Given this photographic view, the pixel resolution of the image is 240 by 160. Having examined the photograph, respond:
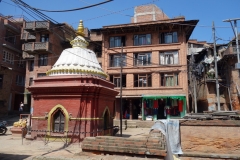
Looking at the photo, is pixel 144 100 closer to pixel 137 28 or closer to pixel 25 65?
pixel 137 28

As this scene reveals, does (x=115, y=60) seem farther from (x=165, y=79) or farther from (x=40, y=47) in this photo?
(x=40, y=47)

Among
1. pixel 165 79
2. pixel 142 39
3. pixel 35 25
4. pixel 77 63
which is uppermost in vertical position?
pixel 35 25

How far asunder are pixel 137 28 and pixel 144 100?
33.0ft

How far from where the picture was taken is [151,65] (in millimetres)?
28062

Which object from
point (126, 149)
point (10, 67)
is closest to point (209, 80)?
point (126, 149)

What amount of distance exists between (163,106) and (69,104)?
1837 centimetres

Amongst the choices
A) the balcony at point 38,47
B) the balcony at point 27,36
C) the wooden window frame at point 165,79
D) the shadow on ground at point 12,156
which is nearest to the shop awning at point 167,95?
the wooden window frame at point 165,79

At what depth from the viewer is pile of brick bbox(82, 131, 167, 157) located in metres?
7.22

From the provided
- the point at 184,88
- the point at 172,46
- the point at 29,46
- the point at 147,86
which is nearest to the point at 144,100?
the point at 147,86

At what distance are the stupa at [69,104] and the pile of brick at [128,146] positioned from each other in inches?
125

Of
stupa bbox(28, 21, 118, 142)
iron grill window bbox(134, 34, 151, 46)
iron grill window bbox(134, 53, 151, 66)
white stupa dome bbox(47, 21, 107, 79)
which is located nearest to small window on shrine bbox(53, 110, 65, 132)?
stupa bbox(28, 21, 118, 142)

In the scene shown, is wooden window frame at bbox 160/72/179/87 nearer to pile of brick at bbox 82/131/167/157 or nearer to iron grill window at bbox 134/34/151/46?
iron grill window at bbox 134/34/151/46

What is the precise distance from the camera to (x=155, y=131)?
35.5 ft

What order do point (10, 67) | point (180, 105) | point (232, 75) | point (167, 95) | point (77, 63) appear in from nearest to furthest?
point (77, 63) < point (180, 105) < point (167, 95) < point (232, 75) < point (10, 67)
